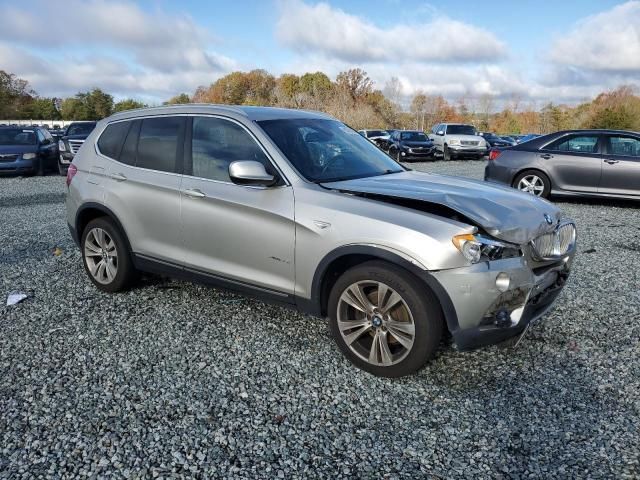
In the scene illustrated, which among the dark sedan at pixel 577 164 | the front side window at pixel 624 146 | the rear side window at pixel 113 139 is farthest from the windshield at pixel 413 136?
the rear side window at pixel 113 139

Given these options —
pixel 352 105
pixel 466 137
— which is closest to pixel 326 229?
pixel 466 137

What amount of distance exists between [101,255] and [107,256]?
3.8 inches

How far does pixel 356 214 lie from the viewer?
3.44m

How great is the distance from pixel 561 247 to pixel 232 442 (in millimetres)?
2556

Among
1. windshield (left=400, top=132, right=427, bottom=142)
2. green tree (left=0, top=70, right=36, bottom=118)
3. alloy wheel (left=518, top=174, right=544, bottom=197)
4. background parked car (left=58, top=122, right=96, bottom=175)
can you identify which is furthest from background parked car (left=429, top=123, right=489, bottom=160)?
green tree (left=0, top=70, right=36, bottom=118)

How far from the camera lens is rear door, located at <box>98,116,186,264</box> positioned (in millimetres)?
4445

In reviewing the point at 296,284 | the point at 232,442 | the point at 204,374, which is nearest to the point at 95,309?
the point at 204,374

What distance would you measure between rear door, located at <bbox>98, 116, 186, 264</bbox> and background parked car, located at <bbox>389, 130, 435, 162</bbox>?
2129 cm

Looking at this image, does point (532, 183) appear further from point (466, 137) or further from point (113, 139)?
point (466, 137)

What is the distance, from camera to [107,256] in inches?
201

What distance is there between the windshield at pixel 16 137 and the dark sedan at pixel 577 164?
14.4m

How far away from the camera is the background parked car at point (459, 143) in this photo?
88.6 feet

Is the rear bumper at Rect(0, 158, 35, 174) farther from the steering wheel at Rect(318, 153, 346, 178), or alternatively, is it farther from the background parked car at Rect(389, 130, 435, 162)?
the background parked car at Rect(389, 130, 435, 162)

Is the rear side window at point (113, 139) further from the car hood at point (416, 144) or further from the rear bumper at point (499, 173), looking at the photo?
the car hood at point (416, 144)
